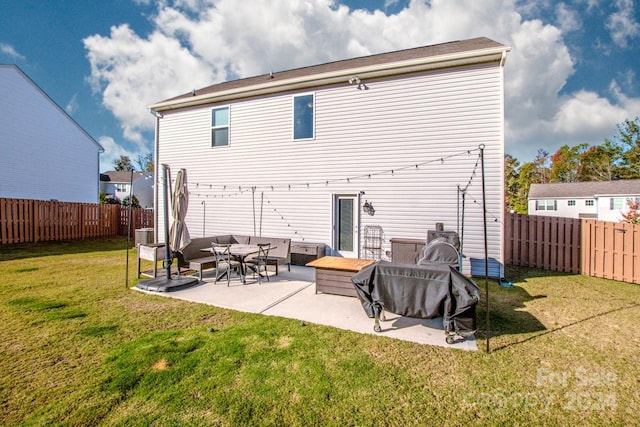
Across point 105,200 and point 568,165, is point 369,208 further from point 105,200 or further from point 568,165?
point 568,165

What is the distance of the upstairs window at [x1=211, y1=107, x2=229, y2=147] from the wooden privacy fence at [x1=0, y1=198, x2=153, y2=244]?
345 inches

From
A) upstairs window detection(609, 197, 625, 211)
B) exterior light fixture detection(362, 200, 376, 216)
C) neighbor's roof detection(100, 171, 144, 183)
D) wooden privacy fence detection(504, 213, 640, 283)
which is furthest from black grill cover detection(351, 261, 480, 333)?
neighbor's roof detection(100, 171, 144, 183)

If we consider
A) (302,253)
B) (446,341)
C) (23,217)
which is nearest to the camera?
(446,341)

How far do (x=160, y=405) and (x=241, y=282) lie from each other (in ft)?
13.9

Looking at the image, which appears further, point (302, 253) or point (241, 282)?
point (302, 253)

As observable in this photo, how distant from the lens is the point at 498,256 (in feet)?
23.2

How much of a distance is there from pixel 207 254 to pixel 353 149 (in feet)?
17.1

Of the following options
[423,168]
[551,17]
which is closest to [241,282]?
[423,168]

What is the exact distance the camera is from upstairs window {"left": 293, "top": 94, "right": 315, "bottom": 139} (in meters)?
8.95

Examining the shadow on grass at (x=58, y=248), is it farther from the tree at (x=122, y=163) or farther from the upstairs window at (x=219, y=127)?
the tree at (x=122, y=163)

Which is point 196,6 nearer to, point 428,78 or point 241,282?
point 428,78

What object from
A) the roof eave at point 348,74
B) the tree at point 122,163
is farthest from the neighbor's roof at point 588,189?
the tree at point 122,163

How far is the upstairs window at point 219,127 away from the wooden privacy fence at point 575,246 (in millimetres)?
9904

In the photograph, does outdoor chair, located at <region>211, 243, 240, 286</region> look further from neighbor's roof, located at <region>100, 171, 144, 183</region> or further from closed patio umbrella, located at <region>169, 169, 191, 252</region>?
neighbor's roof, located at <region>100, 171, 144, 183</region>
